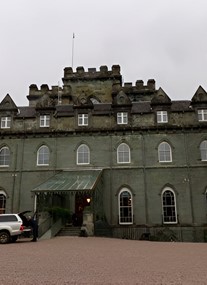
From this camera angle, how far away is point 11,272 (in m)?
8.67

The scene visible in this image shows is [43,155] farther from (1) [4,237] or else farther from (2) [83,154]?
(1) [4,237]

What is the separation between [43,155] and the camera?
28828 millimetres

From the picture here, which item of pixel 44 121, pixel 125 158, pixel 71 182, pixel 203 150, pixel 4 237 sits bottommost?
pixel 4 237

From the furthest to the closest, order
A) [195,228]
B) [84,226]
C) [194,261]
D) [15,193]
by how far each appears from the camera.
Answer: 1. [15,193]
2. [195,228]
3. [84,226]
4. [194,261]

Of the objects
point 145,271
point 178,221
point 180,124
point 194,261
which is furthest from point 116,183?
point 145,271

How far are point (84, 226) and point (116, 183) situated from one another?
262 inches

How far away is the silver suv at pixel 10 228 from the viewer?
1819cm

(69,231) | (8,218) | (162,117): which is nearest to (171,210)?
(162,117)

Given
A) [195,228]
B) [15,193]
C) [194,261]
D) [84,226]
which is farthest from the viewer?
[15,193]

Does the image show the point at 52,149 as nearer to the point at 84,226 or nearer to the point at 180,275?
the point at 84,226

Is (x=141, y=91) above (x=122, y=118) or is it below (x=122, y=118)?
above

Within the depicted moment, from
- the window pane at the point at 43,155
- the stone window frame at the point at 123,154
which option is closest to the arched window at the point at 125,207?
the stone window frame at the point at 123,154

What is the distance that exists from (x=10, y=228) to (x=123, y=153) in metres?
13.0

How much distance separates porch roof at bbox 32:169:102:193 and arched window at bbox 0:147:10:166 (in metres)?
5.06
